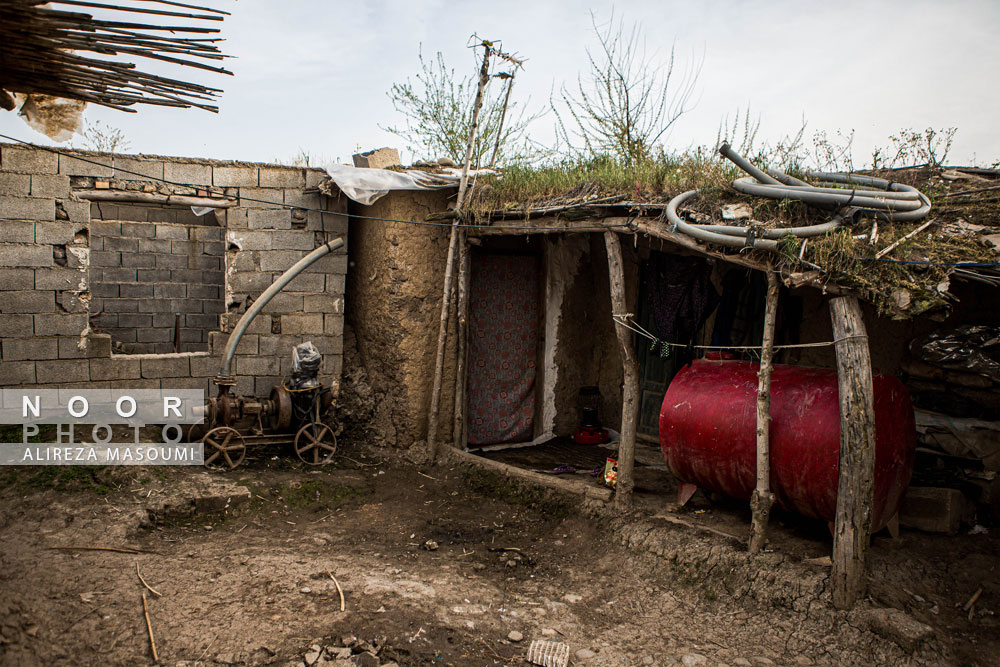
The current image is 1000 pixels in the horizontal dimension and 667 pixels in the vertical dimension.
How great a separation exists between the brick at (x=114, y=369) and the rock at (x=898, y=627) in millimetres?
6947

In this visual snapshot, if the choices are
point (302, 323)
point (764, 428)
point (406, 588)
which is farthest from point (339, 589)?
point (302, 323)

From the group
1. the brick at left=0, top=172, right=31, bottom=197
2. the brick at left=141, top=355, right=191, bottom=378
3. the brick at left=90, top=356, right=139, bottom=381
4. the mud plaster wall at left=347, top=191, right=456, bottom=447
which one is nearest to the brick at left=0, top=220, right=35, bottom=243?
the brick at left=0, top=172, right=31, bottom=197

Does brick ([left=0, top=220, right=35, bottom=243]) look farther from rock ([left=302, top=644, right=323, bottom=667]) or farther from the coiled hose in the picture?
the coiled hose

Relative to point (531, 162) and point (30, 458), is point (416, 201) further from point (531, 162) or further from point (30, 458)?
point (30, 458)

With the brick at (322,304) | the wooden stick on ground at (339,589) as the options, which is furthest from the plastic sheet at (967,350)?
the brick at (322,304)

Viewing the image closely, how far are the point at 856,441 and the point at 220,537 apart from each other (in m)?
4.97

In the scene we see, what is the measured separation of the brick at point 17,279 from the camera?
6.55m

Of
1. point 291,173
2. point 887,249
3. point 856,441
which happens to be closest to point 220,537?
point 291,173

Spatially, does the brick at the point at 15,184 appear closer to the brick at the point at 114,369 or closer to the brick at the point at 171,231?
the brick at the point at 114,369

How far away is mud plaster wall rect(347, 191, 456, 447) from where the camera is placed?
25.1 feet

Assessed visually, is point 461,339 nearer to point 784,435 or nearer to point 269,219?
point 269,219

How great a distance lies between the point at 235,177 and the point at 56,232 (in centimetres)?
180

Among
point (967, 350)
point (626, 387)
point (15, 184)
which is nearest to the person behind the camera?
point (967, 350)

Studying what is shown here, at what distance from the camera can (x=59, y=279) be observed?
6.75 metres
